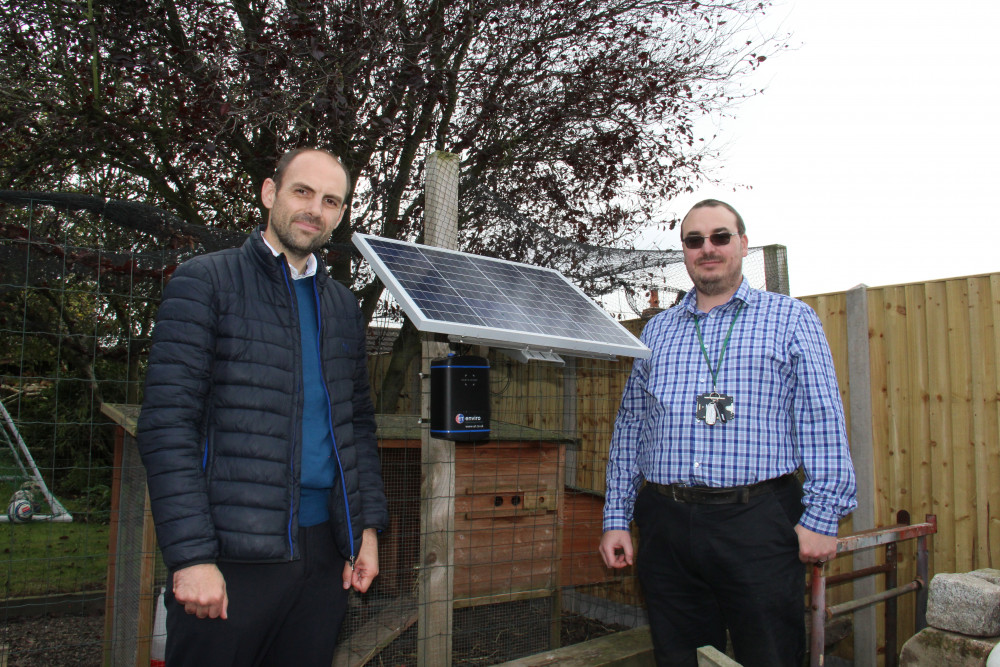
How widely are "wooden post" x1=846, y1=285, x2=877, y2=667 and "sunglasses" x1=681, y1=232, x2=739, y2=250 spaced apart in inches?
88.4

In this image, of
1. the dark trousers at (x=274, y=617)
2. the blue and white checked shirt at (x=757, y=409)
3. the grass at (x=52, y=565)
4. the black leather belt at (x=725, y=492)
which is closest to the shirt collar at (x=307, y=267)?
the dark trousers at (x=274, y=617)

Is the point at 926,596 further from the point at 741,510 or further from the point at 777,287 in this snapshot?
the point at 741,510

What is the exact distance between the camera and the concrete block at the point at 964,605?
3.04m

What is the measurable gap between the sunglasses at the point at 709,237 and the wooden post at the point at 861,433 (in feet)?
7.37

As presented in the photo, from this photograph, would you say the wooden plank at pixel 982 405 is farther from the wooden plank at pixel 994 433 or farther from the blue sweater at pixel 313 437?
the blue sweater at pixel 313 437

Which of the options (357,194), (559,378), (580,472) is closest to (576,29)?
(357,194)

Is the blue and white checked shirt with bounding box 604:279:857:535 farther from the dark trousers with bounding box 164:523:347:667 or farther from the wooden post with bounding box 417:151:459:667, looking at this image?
the dark trousers with bounding box 164:523:347:667

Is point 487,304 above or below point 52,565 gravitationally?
above

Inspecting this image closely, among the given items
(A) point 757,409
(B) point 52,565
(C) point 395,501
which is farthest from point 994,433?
(B) point 52,565

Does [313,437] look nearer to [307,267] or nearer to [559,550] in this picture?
[307,267]

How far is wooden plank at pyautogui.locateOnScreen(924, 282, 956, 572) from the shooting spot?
3.74m

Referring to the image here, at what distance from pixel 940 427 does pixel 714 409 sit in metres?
2.36

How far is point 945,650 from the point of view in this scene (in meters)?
3.12

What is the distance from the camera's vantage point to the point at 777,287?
4.08 metres
